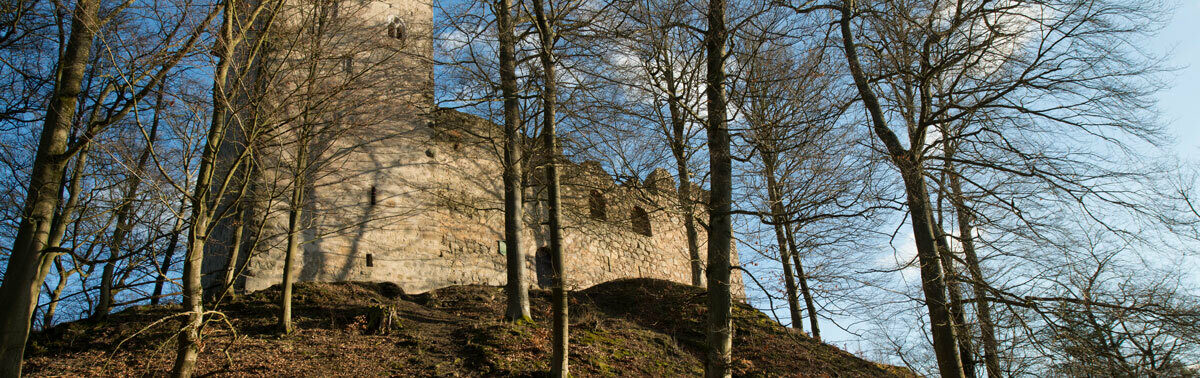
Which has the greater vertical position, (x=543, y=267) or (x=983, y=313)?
(x=543, y=267)

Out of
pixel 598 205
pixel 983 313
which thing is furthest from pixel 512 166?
pixel 598 205

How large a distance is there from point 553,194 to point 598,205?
25.9ft

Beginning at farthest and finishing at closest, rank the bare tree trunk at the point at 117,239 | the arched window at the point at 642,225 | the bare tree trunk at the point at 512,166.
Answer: the arched window at the point at 642,225
the bare tree trunk at the point at 512,166
the bare tree trunk at the point at 117,239

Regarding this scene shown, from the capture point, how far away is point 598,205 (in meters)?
16.1

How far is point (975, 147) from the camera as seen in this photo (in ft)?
22.5

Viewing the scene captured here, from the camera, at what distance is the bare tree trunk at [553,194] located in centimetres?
750

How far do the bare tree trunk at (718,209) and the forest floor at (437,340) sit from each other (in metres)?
2.42

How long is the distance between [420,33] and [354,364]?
7.19 meters

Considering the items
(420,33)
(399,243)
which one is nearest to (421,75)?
(420,33)

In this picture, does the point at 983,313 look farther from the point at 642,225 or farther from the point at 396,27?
the point at 396,27

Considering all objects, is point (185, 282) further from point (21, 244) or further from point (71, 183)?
point (71, 183)

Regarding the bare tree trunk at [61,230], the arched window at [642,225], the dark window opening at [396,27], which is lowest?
the bare tree trunk at [61,230]

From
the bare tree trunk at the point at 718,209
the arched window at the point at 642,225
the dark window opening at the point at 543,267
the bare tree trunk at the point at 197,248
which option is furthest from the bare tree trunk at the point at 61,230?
the arched window at the point at 642,225

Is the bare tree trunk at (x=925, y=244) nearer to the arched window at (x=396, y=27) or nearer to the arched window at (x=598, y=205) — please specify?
the arched window at (x=598, y=205)
